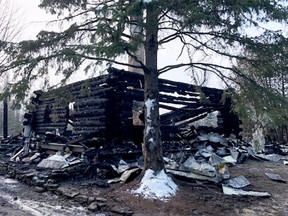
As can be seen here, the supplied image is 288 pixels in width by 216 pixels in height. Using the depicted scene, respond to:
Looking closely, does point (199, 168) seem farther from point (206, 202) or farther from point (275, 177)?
point (275, 177)

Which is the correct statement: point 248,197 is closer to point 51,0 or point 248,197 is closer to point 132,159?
point 132,159

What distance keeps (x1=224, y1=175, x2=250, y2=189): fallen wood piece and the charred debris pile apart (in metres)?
0.03

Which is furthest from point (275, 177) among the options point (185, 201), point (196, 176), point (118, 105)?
point (118, 105)

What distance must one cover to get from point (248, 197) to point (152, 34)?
4.53 metres

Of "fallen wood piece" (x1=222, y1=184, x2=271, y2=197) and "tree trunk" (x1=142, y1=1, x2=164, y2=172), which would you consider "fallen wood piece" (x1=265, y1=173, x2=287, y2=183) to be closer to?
"fallen wood piece" (x1=222, y1=184, x2=271, y2=197)

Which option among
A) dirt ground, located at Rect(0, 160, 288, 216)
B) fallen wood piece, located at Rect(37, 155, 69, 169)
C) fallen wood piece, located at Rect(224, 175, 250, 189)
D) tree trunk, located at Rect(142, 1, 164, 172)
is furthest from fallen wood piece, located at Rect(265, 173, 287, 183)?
fallen wood piece, located at Rect(37, 155, 69, 169)

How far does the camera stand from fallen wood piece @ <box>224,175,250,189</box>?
786cm

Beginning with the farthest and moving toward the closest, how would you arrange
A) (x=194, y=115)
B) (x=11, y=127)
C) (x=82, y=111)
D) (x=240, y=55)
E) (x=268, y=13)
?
Result: (x=11, y=127)
(x=194, y=115)
(x=82, y=111)
(x=240, y=55)
(x=268, y=13)

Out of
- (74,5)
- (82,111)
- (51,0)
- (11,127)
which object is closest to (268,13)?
(74,5)

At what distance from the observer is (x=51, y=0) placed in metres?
8.02

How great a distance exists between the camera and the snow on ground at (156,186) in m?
7.04

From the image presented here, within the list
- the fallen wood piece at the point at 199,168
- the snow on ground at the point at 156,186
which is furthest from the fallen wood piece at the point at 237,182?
the snow on ground at the point at 156,186

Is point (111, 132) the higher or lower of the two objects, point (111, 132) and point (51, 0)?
the lower

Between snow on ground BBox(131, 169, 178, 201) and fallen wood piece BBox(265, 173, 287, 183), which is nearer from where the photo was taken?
snow on ground BBox(131, 169, 178, 201)
